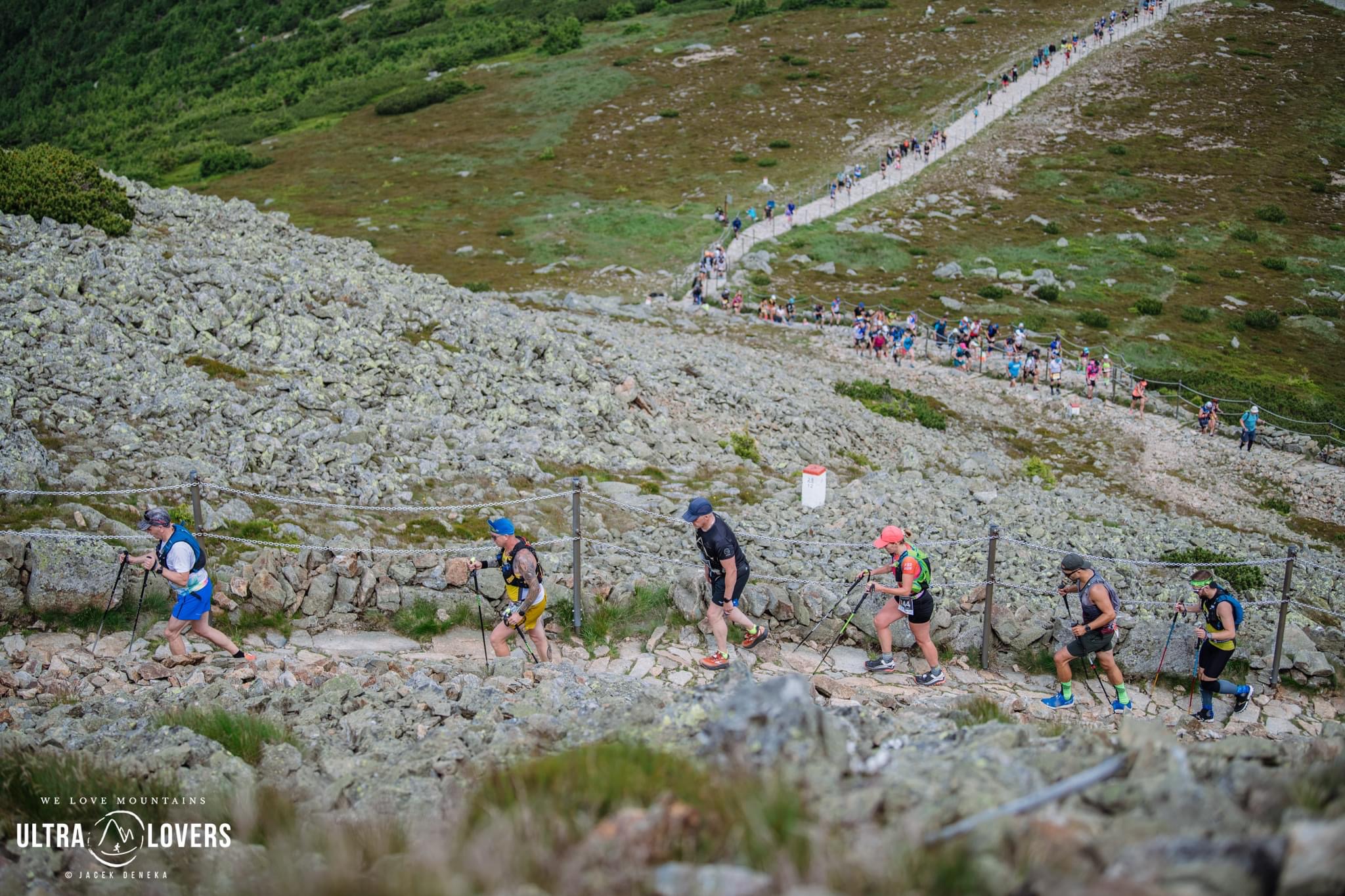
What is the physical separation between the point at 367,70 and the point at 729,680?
106m

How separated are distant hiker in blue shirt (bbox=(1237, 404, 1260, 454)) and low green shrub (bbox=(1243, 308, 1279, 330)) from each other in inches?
718

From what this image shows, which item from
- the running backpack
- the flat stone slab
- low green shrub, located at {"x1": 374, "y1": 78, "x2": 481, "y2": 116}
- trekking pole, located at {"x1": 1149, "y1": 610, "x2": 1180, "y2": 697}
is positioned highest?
low green shrub, located at {"x1": 374, "y1": 78, "x2": 481, "y2": 116}

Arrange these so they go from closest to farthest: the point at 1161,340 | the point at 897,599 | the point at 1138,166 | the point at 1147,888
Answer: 1. the point at 1147,888
2. the point at 897,599
3. the point at 1161,340
4. the point at 1138,166

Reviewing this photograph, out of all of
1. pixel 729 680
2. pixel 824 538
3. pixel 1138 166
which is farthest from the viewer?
pixel 1138 166

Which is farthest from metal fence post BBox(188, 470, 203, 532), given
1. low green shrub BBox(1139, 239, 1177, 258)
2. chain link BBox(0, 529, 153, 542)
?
low green shrub BBox(1139, 239, 1177, 258)

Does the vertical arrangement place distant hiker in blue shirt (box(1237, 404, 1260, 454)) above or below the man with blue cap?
below

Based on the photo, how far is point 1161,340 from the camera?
4222cm

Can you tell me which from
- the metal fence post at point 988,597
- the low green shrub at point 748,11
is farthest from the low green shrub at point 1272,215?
the metal fence post at point 988,597

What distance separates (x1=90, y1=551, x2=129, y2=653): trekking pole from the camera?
10.3 m

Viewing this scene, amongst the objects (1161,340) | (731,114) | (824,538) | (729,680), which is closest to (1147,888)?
(729,680)

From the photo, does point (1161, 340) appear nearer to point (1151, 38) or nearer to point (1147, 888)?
point (1147, 888)

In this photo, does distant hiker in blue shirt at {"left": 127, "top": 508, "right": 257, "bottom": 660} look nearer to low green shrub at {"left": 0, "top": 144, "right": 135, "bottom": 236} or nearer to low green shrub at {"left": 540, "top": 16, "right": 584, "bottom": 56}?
low green shrub at {"left": 0, "top": 144, "right": 135, "bottom": 236}

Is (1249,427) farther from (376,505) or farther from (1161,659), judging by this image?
(376,505)

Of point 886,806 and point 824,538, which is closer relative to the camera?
point 886,806
